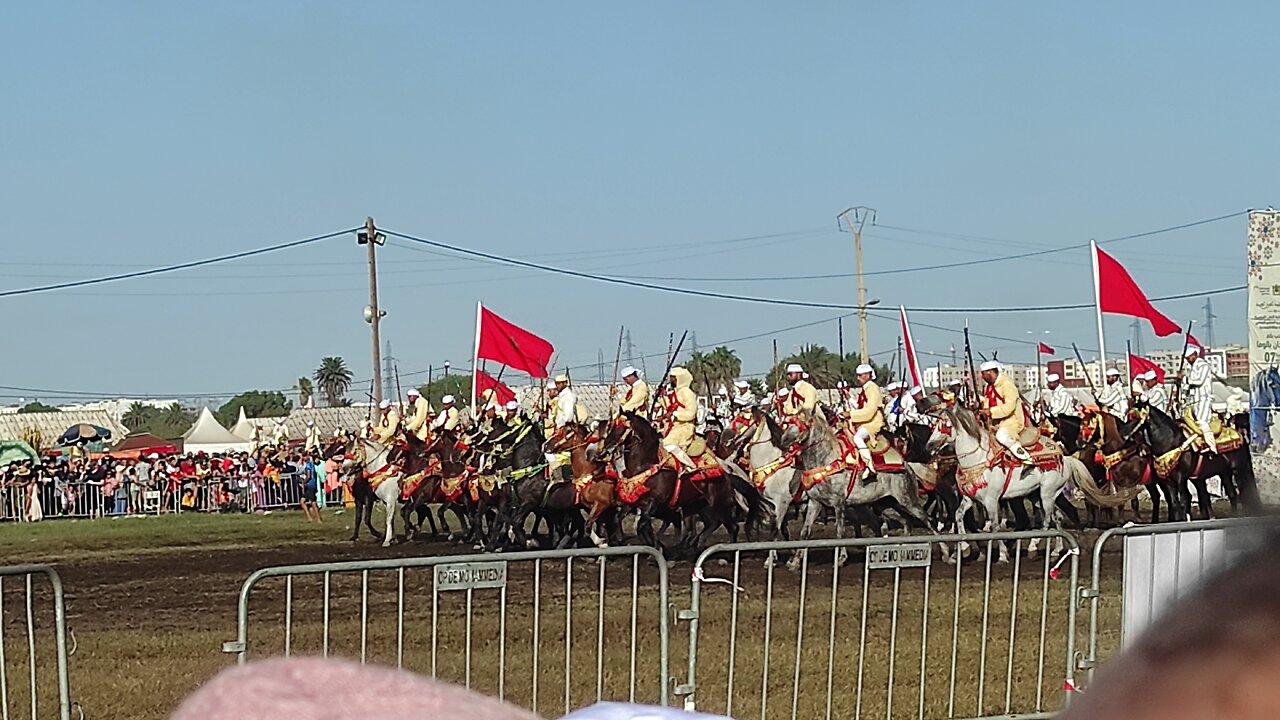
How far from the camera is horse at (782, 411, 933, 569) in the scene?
18750 mm

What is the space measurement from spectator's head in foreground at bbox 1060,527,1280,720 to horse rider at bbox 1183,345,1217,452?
914 inches

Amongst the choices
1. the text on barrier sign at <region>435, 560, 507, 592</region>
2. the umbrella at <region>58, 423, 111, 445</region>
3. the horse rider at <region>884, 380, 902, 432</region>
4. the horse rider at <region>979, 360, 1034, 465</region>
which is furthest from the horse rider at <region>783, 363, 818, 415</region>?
the umbrella at <region>58, 423, 111, 445</region>

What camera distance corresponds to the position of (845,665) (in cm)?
938

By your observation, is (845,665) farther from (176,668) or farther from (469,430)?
(469,430)

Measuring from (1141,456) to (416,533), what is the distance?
11045 millimetres

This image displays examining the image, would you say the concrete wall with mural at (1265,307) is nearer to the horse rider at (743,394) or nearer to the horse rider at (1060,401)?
the horse rider at (1060,401)

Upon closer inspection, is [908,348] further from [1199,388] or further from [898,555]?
[898,555]

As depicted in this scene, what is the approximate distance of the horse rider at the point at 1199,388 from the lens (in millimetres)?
23266

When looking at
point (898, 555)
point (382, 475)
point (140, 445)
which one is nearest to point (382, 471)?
point (382, 475)

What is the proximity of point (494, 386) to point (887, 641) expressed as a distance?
62.5 feet

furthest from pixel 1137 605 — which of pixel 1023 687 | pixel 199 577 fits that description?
pixel 199 577

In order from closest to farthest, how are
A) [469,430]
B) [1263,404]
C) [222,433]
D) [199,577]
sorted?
1. [199,577]
2. [1263,404]
3. [469,430]
4. [222,433]

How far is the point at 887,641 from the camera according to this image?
9.95 m

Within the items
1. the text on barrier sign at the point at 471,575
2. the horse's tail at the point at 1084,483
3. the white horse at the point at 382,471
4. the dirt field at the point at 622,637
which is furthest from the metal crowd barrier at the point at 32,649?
the horse's tail at the point at 1084,483
